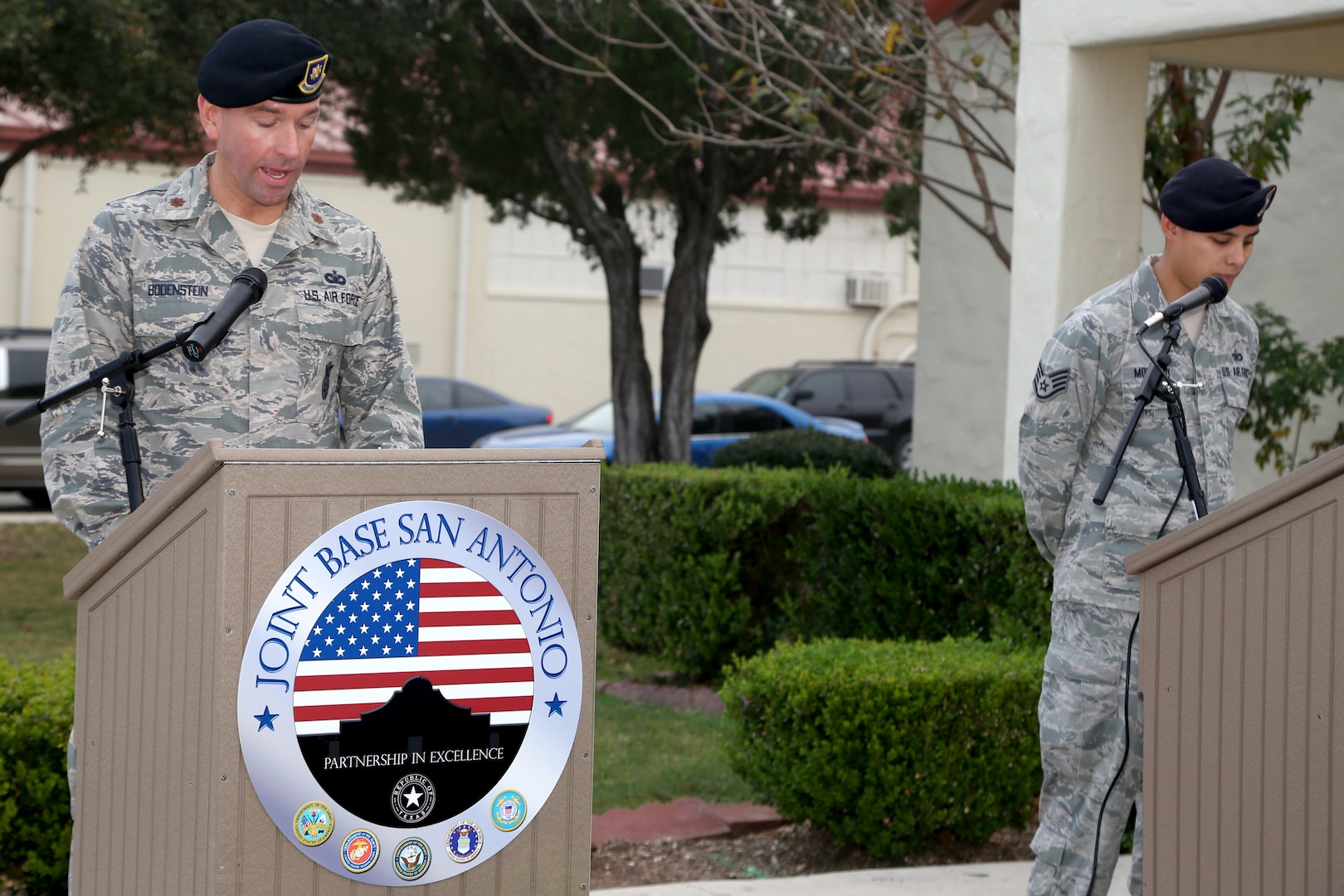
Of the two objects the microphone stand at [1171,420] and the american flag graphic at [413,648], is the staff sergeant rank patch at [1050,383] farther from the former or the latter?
the american flag graphic at [413,648]

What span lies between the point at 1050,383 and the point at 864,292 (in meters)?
27.9

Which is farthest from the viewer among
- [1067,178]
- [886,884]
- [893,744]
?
[1067,178]

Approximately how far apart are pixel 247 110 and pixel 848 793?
307 centimetres

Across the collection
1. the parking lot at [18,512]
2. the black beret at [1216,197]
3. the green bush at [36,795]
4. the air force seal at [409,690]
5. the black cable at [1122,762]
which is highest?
the black beret at [1216,197]

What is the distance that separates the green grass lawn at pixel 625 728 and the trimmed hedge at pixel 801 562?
47 centimetres

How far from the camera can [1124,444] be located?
11.7 ft

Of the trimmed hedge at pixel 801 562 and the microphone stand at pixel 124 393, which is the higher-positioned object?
the microphone stand at pixel 124 393

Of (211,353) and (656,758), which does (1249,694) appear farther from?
(656,758)

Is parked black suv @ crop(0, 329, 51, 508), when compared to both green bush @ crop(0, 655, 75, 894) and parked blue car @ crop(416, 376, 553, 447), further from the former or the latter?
green bush @ crop(0, 655, 75, 894)

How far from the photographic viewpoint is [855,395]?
75.5 feet

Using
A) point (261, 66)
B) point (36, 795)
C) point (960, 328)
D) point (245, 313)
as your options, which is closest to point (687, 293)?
point (960, 328)

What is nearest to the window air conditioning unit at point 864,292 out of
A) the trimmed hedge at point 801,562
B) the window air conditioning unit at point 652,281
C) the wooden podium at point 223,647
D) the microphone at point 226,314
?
the window air conditioning unit at point 652,281

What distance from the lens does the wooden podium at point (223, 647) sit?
7.75 ft

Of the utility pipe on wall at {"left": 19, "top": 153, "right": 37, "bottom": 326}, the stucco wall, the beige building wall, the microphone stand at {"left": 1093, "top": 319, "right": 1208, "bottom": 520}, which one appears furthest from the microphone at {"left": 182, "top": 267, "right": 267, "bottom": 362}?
the utility pipe on wall at {"left": 19, "top": 153, "right": 37, "bottom": 326}
